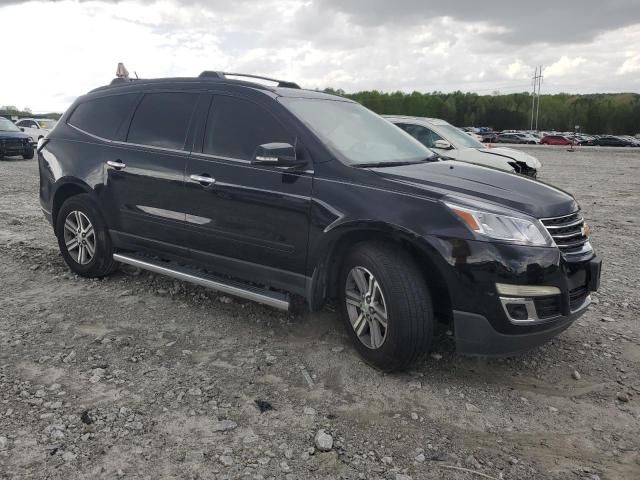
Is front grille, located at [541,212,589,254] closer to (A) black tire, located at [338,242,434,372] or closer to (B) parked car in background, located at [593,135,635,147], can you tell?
(A) black tire, located at [338,242,434,372]

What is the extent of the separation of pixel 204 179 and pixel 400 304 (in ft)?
6.05

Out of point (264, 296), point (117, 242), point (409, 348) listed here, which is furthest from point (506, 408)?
point (117, 242)

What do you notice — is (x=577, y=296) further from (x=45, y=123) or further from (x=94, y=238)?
(x=45, y=123)

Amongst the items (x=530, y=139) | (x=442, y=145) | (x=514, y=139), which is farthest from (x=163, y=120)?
(x=530, y=139)

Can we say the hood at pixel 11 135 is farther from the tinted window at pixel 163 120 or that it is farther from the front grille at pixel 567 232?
the front grille at pixel 567 232

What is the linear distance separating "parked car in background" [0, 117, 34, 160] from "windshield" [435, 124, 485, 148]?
15536 mm

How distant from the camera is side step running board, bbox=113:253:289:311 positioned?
3.89 m

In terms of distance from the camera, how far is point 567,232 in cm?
344

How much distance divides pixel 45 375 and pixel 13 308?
141 cm

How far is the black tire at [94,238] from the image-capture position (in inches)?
201

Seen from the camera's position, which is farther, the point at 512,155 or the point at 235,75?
the point at 512,155

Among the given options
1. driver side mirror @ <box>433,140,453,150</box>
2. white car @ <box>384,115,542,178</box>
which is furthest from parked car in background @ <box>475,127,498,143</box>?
driver side mirror @ <box>433,140,453,150</box>

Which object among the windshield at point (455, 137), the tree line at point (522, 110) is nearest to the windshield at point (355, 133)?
the windshield at point (455, 137)

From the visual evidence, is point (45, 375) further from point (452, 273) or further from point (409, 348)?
point (452, 273)
